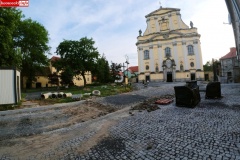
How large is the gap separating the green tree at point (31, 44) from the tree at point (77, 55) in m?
4.43

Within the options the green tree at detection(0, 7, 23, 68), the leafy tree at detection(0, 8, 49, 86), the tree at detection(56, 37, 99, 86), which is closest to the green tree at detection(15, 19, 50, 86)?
the leafy tree at detection(0, 8, 49, 86)

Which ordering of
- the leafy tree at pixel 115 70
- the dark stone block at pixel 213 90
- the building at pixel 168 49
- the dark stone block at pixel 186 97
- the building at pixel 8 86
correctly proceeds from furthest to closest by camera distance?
the leafy tree at pixel 115 70 < the building at pixel 168 49 < the dark stone block at pixel 213 90 < the building at pixel 8 86 < the dark stone block at pixel 186 97

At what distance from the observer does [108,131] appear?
22.9ft

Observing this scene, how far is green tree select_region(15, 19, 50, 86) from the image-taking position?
102 feet

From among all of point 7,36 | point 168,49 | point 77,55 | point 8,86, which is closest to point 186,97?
point 8,86

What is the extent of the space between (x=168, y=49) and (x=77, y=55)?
24.0 metres

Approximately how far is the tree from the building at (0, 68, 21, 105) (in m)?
17.5

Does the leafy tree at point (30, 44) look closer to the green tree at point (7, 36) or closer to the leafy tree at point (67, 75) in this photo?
the leafy tree at point (67, 75)

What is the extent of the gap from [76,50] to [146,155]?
95.1ft

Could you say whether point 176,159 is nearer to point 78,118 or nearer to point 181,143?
point 181,143

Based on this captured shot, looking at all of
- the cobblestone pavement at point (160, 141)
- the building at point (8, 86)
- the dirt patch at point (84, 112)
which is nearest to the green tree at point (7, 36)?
the building at point (8, 86)

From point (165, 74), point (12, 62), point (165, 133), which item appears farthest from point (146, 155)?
point (165, 74)

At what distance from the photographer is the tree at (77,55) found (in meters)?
30.1

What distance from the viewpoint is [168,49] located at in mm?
41500
